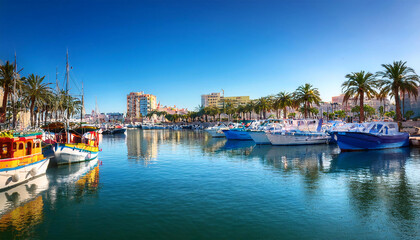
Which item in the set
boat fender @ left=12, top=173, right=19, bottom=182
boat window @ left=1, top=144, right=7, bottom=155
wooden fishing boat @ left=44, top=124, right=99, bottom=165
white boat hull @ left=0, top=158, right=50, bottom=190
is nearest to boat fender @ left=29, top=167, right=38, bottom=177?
white boat hull @ left=0, top=158, right=50, bottom=190

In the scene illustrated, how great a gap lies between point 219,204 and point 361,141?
99.8 ft

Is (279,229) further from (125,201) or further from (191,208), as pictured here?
(125,201)

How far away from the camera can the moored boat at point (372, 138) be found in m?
36.3

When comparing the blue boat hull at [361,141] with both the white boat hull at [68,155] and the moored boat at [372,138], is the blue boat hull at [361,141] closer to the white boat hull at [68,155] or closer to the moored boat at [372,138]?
the moored boat at [372,138]

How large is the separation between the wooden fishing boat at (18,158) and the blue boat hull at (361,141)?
1429 inches

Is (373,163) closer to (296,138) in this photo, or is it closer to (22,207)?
(296,138)

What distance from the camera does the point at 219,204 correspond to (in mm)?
14875

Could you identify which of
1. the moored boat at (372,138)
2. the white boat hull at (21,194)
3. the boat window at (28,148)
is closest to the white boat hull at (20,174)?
the white boat hull at (21,194)

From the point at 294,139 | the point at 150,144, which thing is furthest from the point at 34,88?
the point at 294,139

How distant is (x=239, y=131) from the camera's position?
60188 mm

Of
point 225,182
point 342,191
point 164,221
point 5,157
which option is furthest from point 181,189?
point 5,157

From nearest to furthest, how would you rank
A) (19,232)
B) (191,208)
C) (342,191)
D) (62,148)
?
(19,232) → (191,208) → (342,191) → (62,148)

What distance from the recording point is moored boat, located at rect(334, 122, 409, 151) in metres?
36.3

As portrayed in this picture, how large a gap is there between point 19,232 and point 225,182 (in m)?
13.2
